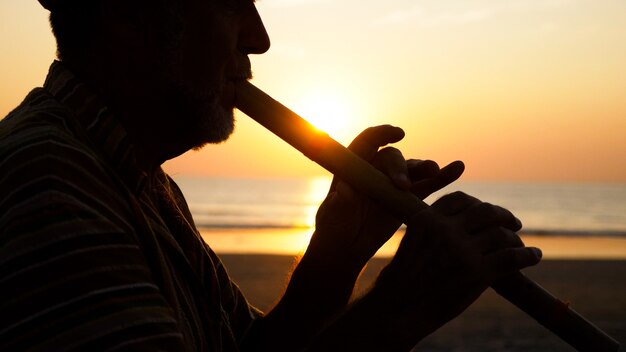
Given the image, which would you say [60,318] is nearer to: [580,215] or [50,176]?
[50,176]

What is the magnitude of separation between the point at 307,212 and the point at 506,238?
39.0 m

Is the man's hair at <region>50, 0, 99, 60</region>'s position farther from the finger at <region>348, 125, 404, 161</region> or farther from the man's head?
the finger at <region>348, 125, 404, 161</region>

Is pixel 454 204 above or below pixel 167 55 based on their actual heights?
below

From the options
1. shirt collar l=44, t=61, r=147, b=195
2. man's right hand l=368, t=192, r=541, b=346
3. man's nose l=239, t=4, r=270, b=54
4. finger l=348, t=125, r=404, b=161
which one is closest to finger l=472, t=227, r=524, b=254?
man's right hand l=368, t=192, r=541, b=346

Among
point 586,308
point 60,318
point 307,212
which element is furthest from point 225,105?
point 307,212

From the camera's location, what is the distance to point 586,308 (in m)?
9.62

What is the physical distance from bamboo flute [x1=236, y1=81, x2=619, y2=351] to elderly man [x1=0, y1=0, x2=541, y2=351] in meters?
0.06

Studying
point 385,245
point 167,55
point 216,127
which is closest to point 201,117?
point 216,127

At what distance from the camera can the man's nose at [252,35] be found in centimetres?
210

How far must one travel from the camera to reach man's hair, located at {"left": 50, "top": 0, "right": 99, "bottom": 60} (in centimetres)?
186

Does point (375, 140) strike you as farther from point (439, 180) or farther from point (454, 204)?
point (454, 204)

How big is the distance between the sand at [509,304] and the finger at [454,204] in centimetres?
153

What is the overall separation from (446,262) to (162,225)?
690mm

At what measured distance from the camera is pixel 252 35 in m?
2.11
